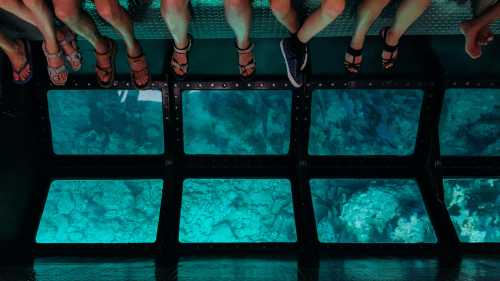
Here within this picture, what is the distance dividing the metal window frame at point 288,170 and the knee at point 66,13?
0.91 m

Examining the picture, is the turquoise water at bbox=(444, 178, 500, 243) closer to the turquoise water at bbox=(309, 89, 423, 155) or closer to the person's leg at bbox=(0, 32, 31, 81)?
the turquoise water at bbox=(309, 89, 423, 155)

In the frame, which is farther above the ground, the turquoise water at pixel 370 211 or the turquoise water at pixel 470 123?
the turquoise water at pixel 470 123

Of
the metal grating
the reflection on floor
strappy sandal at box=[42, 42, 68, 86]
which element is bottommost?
the reflection on floor

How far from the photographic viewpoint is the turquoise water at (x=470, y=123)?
323 cm

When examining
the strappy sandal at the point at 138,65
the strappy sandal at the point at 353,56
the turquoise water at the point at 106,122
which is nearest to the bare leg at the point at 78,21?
the strappy sandal at the point at 138,65

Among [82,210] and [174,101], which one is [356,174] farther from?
[82,210]

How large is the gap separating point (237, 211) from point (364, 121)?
93 cm

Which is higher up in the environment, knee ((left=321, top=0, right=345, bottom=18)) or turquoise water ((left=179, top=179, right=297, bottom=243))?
knee ((left=321, top=0, right=345, bottom=18))

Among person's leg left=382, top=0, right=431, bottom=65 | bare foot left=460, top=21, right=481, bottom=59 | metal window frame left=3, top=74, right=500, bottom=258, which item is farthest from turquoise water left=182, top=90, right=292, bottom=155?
bare foot left=460, top=21, right=481, bottom=59

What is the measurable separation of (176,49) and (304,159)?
45.9 inches

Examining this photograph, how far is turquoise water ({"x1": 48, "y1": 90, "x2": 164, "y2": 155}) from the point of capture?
128 inches

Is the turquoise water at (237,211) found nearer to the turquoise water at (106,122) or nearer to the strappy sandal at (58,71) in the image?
the turquoise water at (106,122)

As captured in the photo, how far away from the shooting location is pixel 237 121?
10.9 ft

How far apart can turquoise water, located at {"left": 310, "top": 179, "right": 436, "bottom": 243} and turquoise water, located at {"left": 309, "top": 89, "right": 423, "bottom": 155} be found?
0.20m
